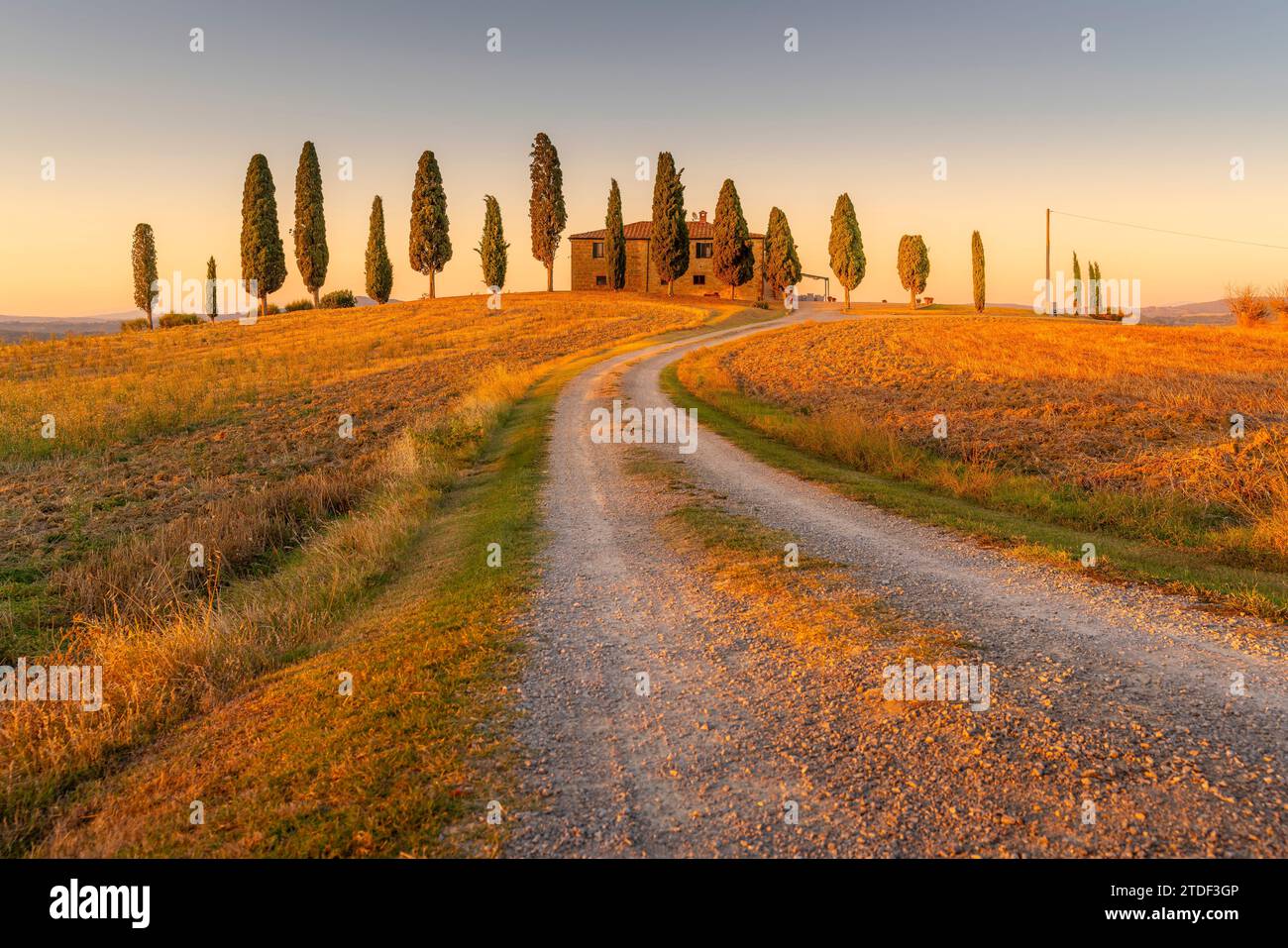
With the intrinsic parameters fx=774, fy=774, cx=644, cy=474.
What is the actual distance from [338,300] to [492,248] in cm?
1710

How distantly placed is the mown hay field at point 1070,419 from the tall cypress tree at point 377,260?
48468 millimetres

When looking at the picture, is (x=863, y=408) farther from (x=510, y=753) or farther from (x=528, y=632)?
(x=510, y=753)

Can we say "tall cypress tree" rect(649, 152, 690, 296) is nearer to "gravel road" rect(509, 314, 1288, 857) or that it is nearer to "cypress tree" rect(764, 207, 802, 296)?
"cypress tree" rect(764, 207, 802, 296)

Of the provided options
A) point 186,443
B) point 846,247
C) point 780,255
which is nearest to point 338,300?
point 780,255

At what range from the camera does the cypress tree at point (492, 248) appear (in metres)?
74.8

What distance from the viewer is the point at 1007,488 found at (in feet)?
46.3

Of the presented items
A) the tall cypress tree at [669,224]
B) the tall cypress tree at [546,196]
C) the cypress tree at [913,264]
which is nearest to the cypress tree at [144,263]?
the tall cypress tree at [546,196]

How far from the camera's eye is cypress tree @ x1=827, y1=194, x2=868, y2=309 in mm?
73000

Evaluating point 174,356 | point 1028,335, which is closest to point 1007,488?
point 1028,335

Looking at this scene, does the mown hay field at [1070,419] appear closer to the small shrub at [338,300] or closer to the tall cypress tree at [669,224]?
the tall cypress tree at [669,224]
